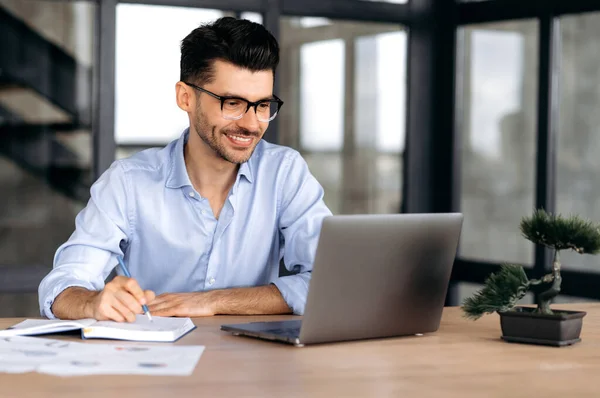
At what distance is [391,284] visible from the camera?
1723 mm

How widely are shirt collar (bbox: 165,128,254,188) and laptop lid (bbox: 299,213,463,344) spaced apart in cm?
81

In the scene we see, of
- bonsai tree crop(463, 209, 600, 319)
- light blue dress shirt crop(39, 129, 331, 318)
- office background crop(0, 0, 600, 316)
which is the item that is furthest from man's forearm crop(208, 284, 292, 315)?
office background crop(0, 0, 600, 316)

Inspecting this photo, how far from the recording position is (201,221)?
2.43 m

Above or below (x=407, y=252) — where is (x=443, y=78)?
above

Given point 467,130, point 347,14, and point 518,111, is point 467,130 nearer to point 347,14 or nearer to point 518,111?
point 518,111

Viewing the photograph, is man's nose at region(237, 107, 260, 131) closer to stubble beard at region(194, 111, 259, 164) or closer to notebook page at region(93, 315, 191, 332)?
stubble beard at region(194, 111, 259, 164)

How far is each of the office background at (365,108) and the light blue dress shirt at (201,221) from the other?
160 centimetres

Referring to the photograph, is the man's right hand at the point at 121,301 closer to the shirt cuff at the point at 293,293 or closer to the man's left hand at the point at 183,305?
the man's left hand at the point at 183,305

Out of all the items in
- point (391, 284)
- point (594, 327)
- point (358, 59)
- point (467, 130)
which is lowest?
point (594, 327)

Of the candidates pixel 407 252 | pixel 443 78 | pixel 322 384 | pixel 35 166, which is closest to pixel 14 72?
pixel 35 166

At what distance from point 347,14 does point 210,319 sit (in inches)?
109

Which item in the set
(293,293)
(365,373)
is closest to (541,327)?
(365,373)

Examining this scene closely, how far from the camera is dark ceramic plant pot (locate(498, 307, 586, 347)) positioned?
1710mm

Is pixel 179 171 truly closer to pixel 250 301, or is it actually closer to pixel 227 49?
pixel 227 49
